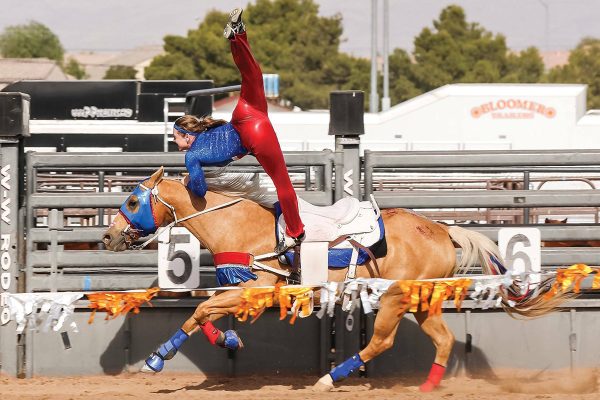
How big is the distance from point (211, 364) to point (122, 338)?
0.76 metres

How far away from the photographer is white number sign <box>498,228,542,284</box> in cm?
831

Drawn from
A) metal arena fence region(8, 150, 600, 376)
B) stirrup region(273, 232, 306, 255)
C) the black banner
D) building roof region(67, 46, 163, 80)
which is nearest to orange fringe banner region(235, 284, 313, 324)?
stirrup region(273, 232, 306, 255)

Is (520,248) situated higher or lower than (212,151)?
lower

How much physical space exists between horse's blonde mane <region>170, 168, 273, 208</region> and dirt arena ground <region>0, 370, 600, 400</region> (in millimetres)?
1472

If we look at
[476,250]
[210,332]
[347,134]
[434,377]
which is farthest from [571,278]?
[210,332]

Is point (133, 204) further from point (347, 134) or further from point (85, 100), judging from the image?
point (85, 100)

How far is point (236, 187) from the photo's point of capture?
7.95m

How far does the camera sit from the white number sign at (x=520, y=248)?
8312 millimetres

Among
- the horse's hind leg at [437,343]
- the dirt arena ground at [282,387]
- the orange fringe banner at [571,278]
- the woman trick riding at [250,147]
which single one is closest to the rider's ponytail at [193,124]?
the woman trick riding at [250,147]

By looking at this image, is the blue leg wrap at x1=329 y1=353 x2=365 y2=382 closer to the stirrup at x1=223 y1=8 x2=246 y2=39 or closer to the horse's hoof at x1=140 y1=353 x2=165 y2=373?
the horse's hoof at x1=140 y1=353 x2=165 y2=373

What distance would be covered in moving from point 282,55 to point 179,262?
53623 mm

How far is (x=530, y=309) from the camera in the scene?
7.79m

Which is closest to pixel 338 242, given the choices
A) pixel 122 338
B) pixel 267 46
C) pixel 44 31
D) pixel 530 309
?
pixel 530 309

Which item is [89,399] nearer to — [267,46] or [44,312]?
[44,312]
